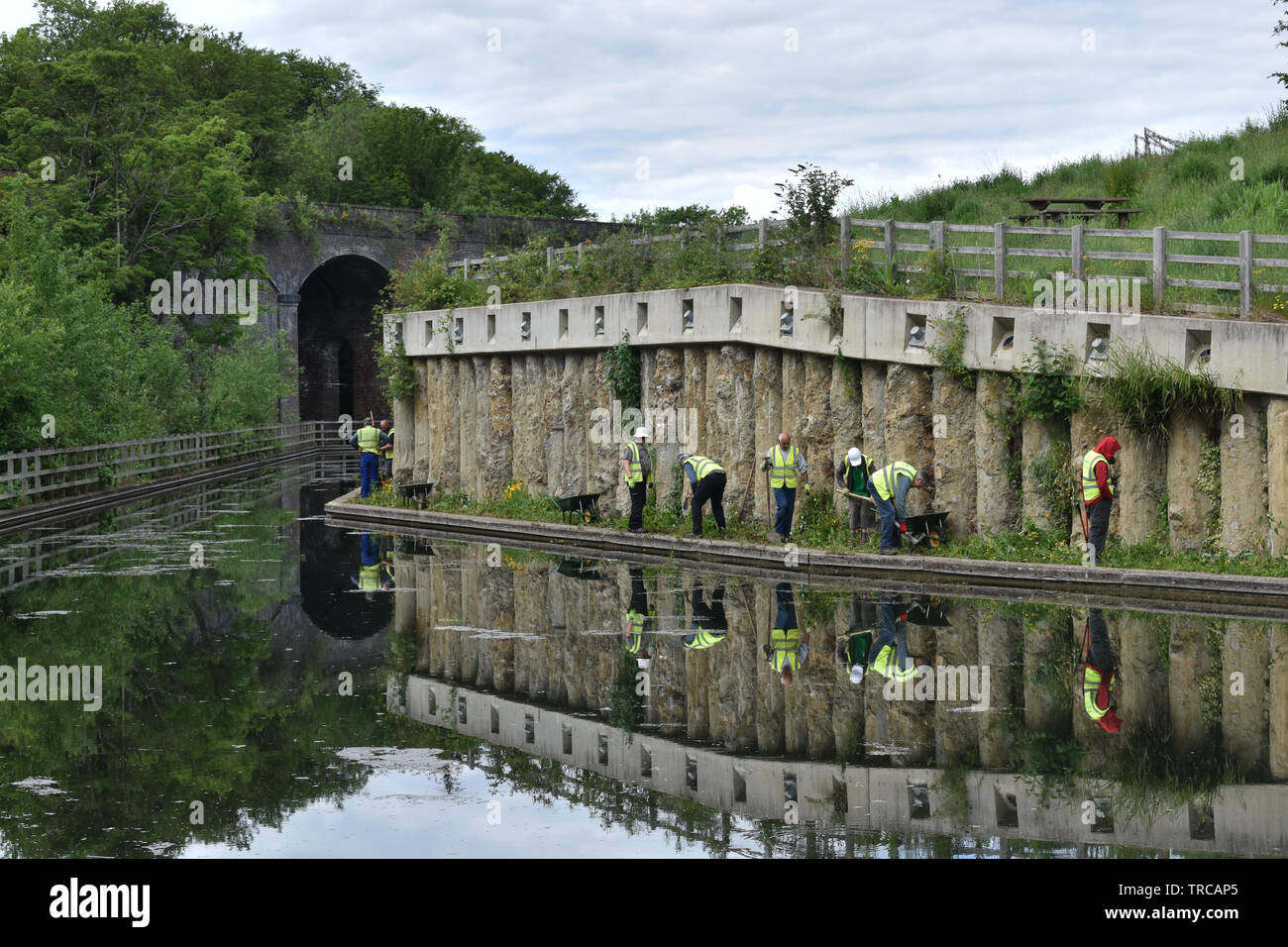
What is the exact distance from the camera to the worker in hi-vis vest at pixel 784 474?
23.8m

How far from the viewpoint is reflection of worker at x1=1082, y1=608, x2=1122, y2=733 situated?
12.1 meters

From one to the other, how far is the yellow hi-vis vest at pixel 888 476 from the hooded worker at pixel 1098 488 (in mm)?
2879

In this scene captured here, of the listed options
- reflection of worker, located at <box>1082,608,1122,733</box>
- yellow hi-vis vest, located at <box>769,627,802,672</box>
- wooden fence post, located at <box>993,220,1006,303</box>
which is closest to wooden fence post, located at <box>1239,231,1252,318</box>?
wooden fence post, located at <box>993,220,1006,303</box>

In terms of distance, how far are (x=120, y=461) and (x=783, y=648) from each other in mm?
29159

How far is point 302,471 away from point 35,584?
2983cm

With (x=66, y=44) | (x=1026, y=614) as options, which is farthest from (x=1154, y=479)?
(x=66, y=44)

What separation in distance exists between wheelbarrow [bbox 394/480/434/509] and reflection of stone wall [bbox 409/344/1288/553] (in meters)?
0.46

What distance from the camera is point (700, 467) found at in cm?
2531

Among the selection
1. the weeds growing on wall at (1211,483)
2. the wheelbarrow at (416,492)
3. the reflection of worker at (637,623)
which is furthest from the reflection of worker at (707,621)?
the wheelbarrow at (416,492)

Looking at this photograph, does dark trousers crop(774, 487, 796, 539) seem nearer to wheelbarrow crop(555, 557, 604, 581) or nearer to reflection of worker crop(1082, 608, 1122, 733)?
wheelbarrow crop(555, 557, 604, 581)

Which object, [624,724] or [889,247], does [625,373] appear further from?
[624,724]

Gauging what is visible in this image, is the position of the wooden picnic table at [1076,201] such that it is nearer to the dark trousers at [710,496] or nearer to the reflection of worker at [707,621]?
the dark trousers at [710,496]

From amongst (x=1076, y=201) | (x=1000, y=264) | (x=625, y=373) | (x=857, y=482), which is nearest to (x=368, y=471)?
(x=625, y=373)
